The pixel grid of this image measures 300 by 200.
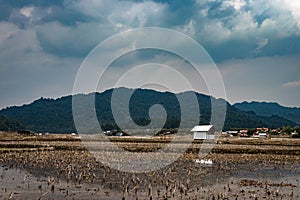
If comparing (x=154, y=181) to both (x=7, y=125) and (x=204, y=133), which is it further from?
(x=7, y=125)

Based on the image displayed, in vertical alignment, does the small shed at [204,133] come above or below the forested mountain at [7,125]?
below

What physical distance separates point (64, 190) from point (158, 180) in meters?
5.27

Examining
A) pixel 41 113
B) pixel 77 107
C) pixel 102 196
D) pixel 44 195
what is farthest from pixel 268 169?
pixel 41 113

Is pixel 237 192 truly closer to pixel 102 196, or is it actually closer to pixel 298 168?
pixel 102 196

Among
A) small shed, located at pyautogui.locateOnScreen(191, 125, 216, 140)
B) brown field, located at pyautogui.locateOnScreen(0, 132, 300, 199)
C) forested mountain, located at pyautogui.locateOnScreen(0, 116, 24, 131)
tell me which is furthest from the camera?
forested mountain, located at pyautogui.locateOnScreen(0, 116, 24, 131)

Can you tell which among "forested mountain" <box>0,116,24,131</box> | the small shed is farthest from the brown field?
"forested mountain" <box>0,116,24,131</box>

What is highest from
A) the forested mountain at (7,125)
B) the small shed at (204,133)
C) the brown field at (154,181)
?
the forested mountain at (7,125)

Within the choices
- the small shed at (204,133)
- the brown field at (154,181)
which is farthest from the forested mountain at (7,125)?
the brown field at (154,181)

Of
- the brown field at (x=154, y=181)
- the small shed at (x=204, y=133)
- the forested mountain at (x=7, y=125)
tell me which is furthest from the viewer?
the forested mountain at (x=7, y=125)

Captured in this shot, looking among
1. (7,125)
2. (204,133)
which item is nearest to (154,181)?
(204,133)

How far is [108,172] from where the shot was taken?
22141 mm

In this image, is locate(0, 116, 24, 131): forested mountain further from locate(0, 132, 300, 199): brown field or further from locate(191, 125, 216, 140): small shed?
locate(0, 132, 300, 199): brown field

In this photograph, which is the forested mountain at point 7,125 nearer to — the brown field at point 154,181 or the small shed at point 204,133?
the small shed at point 204,133

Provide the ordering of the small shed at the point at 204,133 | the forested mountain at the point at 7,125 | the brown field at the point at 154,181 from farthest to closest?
the forested mountain at the point at 7,125
the small shed at the point at 204,133
the brown field at the point at 154,181
